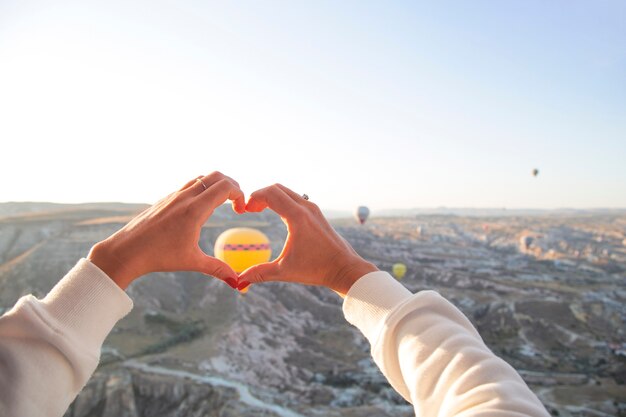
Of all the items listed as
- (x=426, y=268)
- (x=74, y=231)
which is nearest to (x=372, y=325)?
(x=74, y=231)

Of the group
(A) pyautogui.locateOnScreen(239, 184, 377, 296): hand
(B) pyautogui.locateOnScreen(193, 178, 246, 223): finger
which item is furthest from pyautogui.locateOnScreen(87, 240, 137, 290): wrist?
(A) pyautogui.locateOnScreen(239, 184, 377, 296): hand

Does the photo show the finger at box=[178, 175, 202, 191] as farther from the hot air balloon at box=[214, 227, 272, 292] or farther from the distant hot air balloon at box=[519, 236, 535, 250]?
the distant hot air balloon at box=[519, 236, 535, 250]

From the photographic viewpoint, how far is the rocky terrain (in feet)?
73.4

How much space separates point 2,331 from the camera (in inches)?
45.1

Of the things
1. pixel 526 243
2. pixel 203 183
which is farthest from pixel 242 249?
pixel 526 243

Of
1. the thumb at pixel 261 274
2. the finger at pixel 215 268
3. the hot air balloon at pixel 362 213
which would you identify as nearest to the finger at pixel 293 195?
the thumb at pixel 261 274

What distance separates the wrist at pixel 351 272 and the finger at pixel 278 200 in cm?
30

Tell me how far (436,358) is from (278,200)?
0.89 m

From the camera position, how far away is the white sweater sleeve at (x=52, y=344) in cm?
109

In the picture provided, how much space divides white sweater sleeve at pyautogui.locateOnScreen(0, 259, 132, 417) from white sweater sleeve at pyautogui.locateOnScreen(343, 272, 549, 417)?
85 centimetres

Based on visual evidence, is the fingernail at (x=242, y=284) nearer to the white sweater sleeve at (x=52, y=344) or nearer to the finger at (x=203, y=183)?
the finger at (x=203, y=183)

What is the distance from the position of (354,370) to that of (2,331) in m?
28.4

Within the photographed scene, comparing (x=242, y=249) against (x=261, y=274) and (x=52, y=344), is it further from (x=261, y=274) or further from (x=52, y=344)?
(x=52, y=344)

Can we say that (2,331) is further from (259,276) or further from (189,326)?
(189,326)
